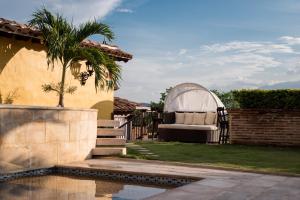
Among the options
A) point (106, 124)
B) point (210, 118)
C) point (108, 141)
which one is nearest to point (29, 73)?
point (106, 124)

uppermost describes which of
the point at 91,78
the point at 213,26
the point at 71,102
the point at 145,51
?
the point at 213,26

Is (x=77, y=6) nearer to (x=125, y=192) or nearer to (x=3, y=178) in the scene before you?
(x=3, y=178)

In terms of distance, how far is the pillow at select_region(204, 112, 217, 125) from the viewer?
51.6 feet

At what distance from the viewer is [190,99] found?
17.3m

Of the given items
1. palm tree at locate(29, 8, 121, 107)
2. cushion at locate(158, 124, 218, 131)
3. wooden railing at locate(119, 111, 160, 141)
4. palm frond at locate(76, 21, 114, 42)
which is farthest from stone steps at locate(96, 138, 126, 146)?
wooden railing at locate(119, 111, 160, 141)

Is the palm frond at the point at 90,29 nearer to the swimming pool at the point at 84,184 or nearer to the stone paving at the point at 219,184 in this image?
the stone paving at the point at 219,184

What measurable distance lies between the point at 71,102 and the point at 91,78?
1181 millimetres

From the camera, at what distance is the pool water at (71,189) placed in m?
5.99

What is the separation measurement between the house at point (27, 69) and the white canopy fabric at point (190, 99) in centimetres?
626

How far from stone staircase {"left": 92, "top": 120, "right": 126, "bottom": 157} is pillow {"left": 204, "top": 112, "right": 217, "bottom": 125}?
632 cm

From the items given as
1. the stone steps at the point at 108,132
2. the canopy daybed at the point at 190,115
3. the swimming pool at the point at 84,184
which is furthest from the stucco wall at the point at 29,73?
the canopy daybed at the point at 190,115

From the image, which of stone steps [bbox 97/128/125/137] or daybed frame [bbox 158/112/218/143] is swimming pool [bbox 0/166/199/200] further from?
daybed frame [bbox 158/112/218/143]

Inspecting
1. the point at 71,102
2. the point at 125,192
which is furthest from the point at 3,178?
the point at 71,102

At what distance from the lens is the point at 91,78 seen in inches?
473
